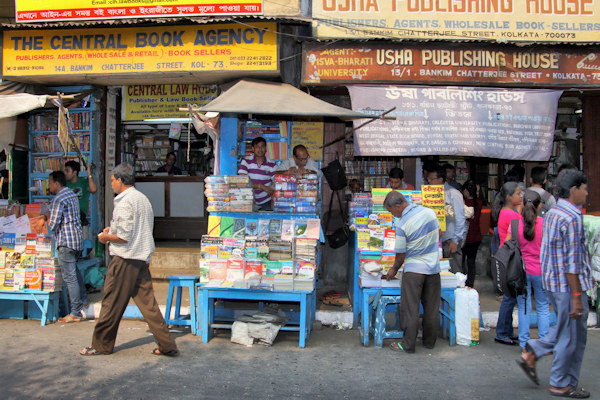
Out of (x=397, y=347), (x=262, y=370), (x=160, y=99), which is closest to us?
(x=262, y=370)

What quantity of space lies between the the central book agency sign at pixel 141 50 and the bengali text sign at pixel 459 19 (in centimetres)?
99

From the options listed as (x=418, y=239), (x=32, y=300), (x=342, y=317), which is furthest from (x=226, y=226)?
(x=32, y=300)

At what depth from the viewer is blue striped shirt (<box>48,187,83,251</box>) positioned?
6.00 meters

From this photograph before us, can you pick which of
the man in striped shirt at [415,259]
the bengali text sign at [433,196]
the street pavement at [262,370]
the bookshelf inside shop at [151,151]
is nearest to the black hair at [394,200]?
the man in striped shirt at [415,259]

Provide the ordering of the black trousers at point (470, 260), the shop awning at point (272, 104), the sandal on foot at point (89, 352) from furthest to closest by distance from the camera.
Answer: the black trousers at point (470, 260)
the shop awning at point (272, 104)
the sandal on foot at point (89, 352)

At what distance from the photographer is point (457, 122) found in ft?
23.1

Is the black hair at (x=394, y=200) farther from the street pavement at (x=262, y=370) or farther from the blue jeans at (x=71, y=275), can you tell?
the blue jeans at (x=71, y=275)

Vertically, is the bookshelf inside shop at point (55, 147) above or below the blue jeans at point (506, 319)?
above

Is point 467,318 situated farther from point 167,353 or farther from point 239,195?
point 167,353

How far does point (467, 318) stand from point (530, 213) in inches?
54.4

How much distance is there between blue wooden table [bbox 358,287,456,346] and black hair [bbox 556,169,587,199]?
2.00 metres

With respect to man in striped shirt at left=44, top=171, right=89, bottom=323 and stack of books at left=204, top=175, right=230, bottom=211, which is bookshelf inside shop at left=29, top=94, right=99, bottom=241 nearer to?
man in striped shirt at left=44, top=171, right=89, bottom=323

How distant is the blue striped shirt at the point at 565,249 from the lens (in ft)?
12.8

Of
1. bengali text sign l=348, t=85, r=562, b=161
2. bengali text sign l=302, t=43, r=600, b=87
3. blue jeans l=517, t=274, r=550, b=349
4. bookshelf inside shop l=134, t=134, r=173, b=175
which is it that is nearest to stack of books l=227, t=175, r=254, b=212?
bengali text sign l=348, t=85, r=562, b=161
